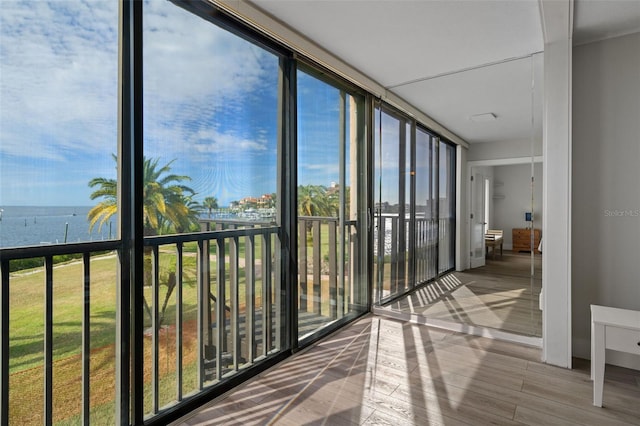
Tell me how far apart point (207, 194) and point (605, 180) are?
2.77 m

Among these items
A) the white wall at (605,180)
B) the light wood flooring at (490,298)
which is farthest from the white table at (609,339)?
the light wood flooring at (490,298)

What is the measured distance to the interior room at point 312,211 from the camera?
1.51m

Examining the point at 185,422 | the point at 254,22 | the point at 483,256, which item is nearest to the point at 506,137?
the point at 483,256

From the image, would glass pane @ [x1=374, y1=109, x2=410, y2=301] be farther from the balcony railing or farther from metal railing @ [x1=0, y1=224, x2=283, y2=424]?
metal railing @ [x1=0, y1=224, x2=283, y2=424]

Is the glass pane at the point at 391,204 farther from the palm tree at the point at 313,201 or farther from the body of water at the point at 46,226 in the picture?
the body of water at the point at 46,226

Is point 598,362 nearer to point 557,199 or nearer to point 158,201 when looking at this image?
point 557,199

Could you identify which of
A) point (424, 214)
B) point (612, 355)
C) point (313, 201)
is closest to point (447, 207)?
point (424, 214)

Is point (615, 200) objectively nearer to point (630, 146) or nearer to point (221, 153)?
point (630, 146)

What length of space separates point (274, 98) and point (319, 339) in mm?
1964

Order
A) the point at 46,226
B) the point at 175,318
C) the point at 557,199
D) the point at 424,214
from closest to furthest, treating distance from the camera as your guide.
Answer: the point at 46,226
the point at 175,318
the point at 557,199
the point at 424,214

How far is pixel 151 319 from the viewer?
1783mm

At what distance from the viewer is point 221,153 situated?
6.92ft

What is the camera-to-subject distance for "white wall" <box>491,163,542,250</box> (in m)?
2.68

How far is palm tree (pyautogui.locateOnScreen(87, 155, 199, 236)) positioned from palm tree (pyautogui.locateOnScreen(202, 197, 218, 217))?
6cm
